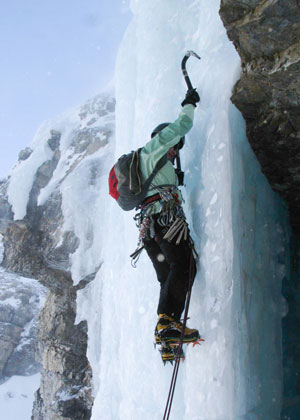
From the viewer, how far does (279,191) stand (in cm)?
332

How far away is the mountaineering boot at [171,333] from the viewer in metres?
2.29

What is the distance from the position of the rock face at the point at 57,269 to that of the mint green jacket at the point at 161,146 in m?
6.86

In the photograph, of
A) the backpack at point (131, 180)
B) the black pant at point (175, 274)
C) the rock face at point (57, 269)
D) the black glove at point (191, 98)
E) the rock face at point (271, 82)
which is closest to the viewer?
the rock face at point (271, 82)

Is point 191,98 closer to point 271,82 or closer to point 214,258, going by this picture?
point 271,82

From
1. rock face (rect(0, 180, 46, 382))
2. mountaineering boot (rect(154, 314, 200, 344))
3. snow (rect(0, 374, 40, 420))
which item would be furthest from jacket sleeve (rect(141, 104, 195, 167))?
snow (rect(0, 374, 40, 420))

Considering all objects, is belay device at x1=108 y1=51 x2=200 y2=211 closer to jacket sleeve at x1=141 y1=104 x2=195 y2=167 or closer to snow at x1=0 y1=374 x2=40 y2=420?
jacket sleeve at x1=141 y1=104 x2=195 y2=167

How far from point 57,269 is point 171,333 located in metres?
7.66

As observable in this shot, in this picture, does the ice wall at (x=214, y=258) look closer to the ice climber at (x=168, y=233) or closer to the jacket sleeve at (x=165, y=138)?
the ice climber at (x=168, y=233)

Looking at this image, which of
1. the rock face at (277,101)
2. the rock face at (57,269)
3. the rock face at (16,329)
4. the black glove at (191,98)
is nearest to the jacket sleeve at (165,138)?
the black glove at (191,98)

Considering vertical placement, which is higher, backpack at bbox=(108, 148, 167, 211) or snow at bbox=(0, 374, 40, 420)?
backpack at bbox=(108, 148, 167, 211)

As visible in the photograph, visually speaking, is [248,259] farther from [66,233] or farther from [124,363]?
[66,233]

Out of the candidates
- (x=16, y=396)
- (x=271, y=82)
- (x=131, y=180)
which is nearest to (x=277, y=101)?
(x=271, y=82)

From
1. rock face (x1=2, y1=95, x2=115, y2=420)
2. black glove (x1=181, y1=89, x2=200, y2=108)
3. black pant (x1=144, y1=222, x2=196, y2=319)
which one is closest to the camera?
black pant (x1=144, y1=222, x2=196, y2=319)

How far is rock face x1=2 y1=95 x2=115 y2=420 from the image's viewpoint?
9.34 m
